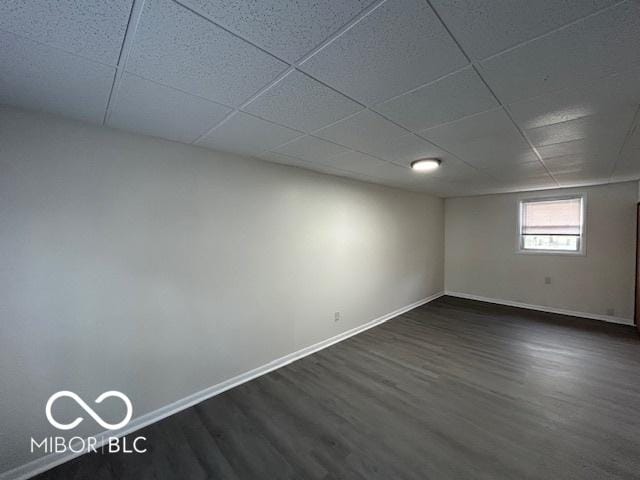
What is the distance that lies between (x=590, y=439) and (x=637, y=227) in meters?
3.98

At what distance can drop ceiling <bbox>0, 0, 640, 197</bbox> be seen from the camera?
0.93m

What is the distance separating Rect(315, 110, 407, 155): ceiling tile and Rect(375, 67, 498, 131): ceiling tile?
0.10 meters

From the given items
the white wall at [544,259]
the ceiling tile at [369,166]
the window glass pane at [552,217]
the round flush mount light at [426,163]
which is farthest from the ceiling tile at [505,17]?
the window glass pane at [552,217]

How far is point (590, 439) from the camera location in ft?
6.32

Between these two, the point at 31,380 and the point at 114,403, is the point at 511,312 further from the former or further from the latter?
the point at 31,380

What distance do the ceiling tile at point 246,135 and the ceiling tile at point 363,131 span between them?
0.30 m

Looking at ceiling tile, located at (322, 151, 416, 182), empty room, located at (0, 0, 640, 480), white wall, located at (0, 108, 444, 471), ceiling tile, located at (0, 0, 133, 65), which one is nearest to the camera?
ceiling tile, located at (0, 0, 133, 65)

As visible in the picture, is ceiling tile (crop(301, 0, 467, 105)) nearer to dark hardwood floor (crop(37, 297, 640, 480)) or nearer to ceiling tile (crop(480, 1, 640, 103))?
ceiling tile (crop(480, 1, 640, 103))

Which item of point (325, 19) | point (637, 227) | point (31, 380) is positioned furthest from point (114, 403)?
point (637, 227)

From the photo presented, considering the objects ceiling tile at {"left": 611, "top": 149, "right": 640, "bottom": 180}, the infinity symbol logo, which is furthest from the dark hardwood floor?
ceiling tile at {"left": 611, "top": 149, "right": 640, "bottom": 180}

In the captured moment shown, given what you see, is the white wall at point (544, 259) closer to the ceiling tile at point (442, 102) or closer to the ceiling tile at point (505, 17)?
the ceiling tile at point (442, 102)

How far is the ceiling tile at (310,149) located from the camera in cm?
224

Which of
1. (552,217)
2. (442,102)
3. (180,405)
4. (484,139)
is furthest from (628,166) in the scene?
(180,405)

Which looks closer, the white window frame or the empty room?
the empty room
